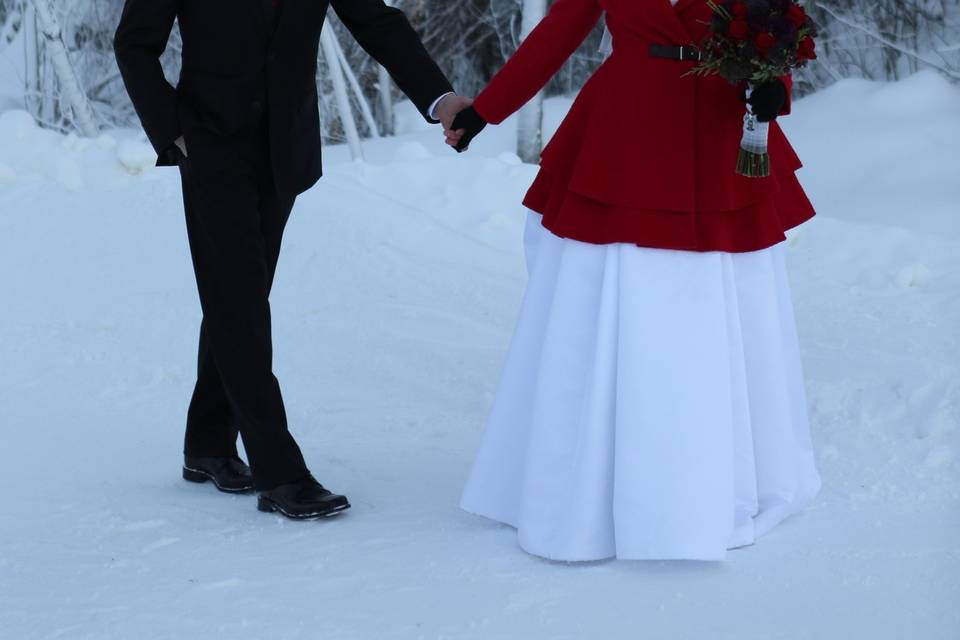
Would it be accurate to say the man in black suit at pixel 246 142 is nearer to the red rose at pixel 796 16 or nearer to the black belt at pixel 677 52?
the black belt at pixel 677 52

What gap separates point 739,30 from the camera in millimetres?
2832

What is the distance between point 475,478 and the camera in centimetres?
333

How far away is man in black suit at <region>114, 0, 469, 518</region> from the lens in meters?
3.29

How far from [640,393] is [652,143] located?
56 cm

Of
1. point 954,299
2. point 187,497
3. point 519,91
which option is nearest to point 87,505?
point 187,497

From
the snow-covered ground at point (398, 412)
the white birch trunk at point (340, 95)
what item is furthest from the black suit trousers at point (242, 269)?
the white birch trunk at point (340, 95)

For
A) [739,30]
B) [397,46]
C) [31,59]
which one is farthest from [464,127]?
[31,59]

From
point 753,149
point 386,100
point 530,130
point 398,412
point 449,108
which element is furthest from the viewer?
point 386,100

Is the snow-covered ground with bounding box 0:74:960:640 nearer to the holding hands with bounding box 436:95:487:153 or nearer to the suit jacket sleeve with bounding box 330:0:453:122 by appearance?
the holding hands with bounding box 436:95:487:153

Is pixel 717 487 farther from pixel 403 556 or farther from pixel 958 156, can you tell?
pixel 958 156

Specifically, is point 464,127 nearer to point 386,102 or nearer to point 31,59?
point 31,59

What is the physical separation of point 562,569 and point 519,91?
110 cm

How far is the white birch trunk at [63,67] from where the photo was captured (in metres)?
8.62

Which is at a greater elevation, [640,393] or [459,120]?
[459,120]
